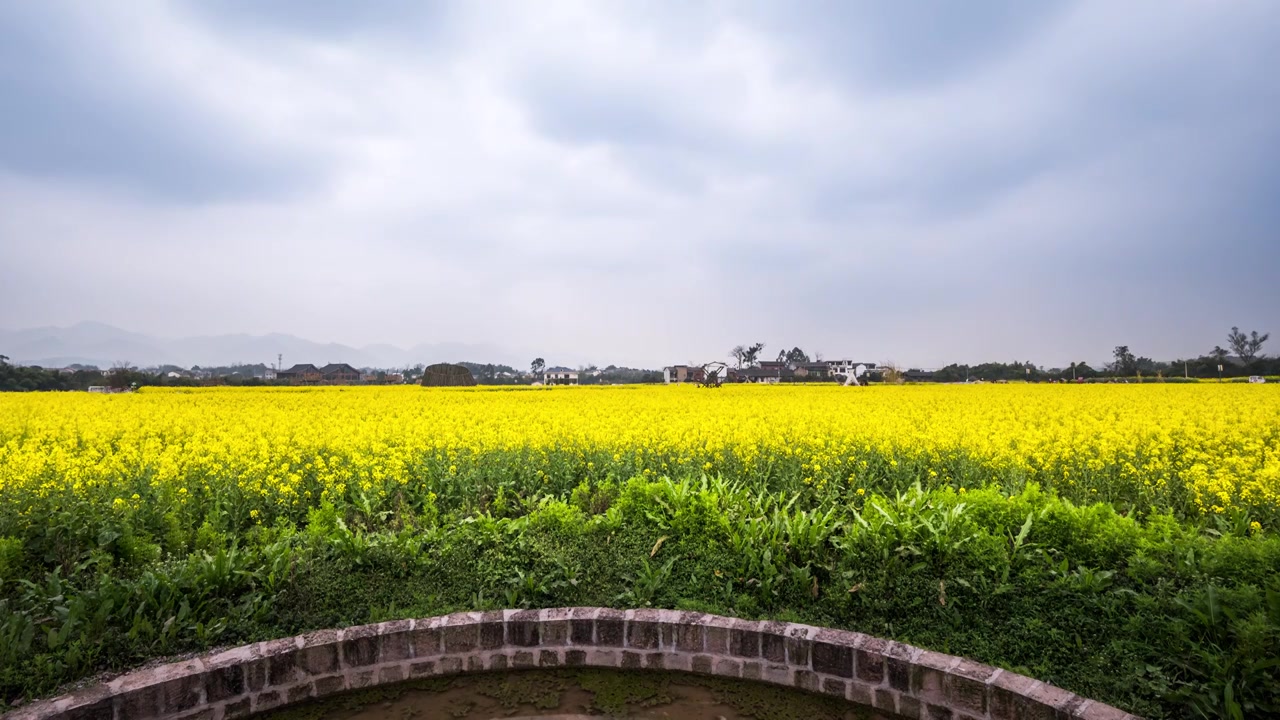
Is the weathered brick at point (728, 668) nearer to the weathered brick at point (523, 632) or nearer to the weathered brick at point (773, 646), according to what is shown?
the weathered brick at point (773, 646)

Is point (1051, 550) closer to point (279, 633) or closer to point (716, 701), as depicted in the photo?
point (716, 701)

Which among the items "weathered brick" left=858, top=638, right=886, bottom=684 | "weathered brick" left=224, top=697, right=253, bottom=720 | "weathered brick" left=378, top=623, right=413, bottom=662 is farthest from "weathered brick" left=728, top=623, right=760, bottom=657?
"weathered brick" left=224, top=697, right=253, bottom=720

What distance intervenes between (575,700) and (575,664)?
0.39 m

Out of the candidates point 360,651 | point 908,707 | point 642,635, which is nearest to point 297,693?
point 360,651

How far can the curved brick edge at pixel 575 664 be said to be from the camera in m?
3.60

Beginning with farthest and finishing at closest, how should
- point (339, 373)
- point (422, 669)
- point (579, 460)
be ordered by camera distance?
point (339, 373)
point (579, 460)
point (422, 669)

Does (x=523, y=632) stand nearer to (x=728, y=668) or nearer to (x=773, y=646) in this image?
(x=728, y=668)

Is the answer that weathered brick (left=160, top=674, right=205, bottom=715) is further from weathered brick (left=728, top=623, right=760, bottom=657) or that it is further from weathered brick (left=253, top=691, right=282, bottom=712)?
weathered brick (left=728, top=623, right=760, bottom=657)

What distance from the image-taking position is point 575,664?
14.4ft

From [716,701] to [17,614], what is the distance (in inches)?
179

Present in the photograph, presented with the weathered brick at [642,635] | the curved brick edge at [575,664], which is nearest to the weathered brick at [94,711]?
the curved brick edge at [575,664]

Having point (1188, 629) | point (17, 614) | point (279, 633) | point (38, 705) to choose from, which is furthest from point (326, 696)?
point (1188, 629)

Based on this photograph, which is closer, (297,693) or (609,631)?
(297,693)

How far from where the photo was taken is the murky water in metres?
3.88
